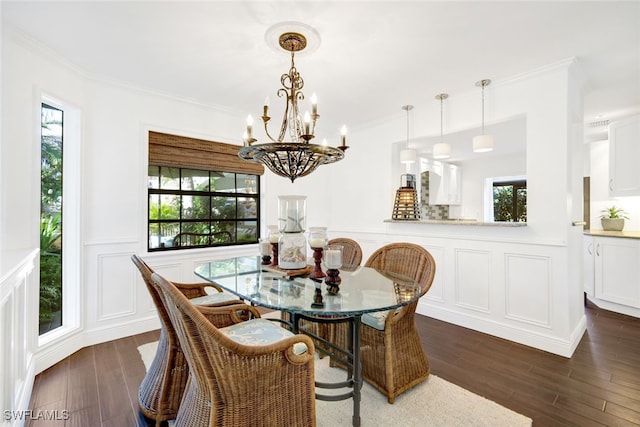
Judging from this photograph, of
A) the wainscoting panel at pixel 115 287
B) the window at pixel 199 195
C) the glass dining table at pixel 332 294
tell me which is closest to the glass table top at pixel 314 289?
the glass dining table at pixel 332 294

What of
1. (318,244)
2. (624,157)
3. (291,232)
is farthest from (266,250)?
(624,157)

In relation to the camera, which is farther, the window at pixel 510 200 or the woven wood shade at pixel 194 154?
the window at pixel 510 200

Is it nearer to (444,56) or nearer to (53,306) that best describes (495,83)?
(444,56)

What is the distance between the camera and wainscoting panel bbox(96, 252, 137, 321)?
2895mm

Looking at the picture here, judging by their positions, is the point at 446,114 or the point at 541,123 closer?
the point at 541,123

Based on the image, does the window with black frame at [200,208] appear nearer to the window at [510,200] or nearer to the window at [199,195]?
the window at [199,195]

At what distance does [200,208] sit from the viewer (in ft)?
12.0

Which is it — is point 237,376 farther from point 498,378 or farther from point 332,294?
point 498,378

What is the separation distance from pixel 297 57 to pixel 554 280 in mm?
2963

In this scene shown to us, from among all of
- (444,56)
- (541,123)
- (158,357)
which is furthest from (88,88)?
(541,123)

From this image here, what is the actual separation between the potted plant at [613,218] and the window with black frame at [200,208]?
4.91 metres

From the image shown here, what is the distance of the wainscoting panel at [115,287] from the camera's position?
2.89m

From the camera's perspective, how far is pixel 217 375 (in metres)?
1.25

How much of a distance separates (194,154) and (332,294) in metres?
2.59
